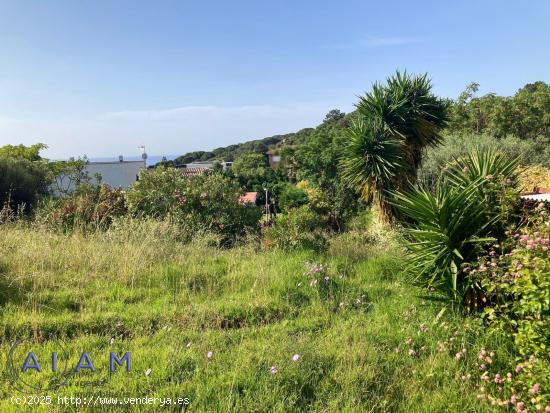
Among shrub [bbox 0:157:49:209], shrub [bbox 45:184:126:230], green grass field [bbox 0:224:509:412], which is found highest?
shrub [bbox 0:157:49:209]

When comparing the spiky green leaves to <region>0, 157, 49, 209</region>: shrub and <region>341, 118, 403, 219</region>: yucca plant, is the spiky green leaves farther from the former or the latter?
<region>0, 157, 49, 209</region>: shrub

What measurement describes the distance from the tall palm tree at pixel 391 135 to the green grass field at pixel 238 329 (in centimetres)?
392

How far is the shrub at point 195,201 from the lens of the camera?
1027 centimetres

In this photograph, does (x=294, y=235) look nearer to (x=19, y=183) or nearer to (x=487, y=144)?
(x=19, y=183)

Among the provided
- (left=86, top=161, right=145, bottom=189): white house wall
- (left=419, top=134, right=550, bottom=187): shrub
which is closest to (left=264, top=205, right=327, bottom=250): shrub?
(left=419, top=134, right=550, bottom=187): shrub

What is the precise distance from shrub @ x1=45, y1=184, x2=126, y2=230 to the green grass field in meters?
2.87

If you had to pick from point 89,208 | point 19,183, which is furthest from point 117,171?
point 89,208

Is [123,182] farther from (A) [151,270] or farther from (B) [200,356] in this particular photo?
(B) [200,356]

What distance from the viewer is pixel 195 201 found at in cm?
1058

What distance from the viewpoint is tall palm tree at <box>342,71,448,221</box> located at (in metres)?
10.1

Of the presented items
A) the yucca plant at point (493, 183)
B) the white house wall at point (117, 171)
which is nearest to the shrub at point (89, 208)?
the yucca plant at point (493, 183)

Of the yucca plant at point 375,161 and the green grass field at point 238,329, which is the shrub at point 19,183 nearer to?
the green grass field at point 238,329

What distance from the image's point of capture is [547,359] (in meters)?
2.86

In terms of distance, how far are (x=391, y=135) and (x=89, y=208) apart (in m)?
7.84
